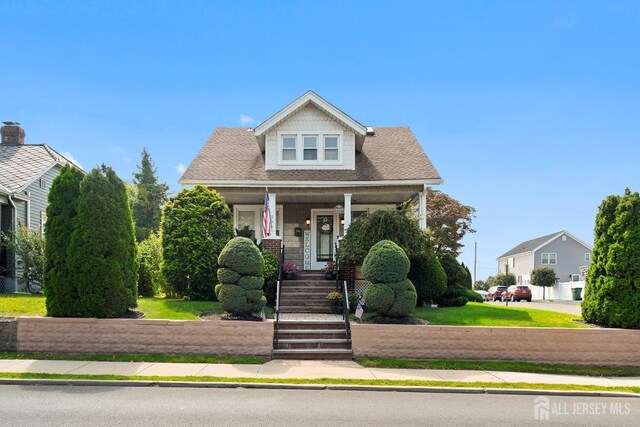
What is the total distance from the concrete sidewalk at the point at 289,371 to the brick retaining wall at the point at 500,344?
0.74 metres

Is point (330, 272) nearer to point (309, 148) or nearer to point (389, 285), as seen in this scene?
point (389, 285)

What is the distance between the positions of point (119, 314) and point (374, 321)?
6.25 metres

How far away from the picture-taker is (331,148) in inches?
703

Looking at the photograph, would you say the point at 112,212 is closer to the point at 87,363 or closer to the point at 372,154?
the point at 87,363

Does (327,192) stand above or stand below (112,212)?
above

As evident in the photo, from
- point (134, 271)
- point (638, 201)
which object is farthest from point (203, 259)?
point (638, 201)

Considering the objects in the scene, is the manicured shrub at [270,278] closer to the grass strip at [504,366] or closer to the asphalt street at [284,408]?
the grass strip at [504,366]

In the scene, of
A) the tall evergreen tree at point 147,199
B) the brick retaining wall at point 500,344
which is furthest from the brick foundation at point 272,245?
the tall evergreen tree at point 147,199

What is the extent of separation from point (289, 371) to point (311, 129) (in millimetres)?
10820

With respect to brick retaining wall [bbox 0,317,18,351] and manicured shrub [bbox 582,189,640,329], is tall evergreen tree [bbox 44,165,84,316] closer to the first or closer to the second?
brick retaining wall [bbox 0,317,18,351]

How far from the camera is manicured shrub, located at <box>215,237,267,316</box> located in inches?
430

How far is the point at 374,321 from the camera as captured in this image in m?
11.5

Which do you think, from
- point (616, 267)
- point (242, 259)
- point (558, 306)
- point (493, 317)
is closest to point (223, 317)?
point (242, 259)

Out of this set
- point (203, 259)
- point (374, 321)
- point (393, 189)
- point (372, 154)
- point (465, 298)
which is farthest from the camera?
point (372, 154)
